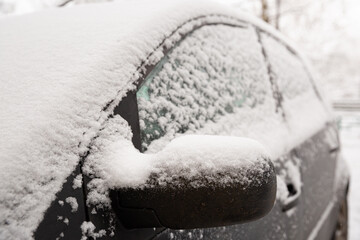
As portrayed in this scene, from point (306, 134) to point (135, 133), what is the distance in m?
1.25

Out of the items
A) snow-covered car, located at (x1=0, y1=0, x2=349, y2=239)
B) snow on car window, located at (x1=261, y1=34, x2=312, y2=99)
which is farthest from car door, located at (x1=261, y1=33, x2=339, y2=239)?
snow-covered car, located at (x1=0, y1=0, x2=349, y2=239)

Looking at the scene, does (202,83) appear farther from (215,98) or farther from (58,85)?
(58,85)

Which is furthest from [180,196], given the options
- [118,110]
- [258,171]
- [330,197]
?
[330,197]

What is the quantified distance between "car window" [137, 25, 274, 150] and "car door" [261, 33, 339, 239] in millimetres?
256

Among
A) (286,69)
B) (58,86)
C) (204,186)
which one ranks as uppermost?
(58,86)

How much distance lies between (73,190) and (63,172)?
4cm

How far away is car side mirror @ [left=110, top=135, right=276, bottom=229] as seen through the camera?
0.70m

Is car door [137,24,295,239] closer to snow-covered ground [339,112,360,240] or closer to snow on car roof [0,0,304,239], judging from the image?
snow on car roof [0,0,304,239]

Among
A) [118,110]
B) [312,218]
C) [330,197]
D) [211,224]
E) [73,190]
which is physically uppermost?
[118,110]

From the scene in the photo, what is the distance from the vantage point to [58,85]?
2.67 feet

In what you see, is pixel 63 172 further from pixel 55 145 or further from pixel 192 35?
pixel 192 35

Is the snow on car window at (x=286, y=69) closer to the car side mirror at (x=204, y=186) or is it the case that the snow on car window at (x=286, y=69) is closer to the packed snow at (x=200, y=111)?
the packed snow at (x=200, y=111)

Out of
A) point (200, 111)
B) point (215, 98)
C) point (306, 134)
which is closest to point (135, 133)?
point (200, 111)

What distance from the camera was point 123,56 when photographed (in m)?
0.91
